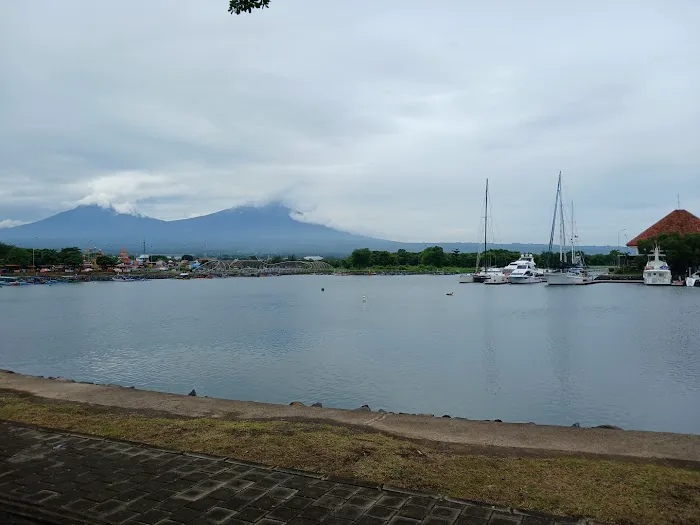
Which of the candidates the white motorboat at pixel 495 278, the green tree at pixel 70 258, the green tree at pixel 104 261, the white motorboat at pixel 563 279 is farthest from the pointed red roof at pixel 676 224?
the green tree at pixel 104 261

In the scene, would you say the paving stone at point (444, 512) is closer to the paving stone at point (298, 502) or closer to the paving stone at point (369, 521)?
the paving stone at point (369, 521)

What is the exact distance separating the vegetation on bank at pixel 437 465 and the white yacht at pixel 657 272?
8005 cm

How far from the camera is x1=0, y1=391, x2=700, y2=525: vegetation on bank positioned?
177 inches

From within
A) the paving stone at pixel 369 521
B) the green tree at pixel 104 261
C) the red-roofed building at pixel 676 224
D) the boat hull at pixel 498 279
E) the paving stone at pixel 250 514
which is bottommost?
the boat hull at pixel 498 279

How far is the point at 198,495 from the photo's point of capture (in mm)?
4617

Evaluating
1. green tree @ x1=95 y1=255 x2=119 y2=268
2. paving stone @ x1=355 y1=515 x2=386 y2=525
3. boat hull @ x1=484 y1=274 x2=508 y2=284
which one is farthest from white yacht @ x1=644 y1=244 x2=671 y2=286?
green tree @ x1=95 y1=255 x2=119 y2=268

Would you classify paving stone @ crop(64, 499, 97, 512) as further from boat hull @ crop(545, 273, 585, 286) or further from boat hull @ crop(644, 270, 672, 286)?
boat hull @ crop(644, 270, 672, 286)

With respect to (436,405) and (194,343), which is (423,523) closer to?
(436,405)

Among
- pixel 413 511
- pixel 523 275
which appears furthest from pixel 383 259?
pixel 413 511

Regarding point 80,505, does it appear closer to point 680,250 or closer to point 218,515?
point 218,515

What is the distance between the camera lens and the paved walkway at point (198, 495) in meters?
4.17

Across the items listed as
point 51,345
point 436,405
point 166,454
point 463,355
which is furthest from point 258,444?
point 51,345

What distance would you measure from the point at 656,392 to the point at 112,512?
1595 cm

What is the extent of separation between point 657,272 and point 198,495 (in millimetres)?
83748
